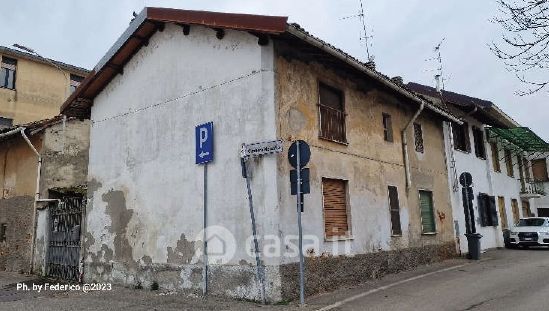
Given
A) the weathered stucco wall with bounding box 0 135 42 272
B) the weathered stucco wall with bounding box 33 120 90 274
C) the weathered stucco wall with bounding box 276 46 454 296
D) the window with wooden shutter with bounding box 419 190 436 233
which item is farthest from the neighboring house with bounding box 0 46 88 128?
the window with wooden shutter with bounding box 419 190 436 233

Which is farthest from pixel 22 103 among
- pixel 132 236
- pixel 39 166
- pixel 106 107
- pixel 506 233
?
pixel 506 233

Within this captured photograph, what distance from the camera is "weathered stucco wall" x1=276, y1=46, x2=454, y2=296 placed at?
28.7ft

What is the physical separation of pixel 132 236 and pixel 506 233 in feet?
57.0

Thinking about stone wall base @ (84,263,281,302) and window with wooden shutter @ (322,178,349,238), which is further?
window with wooden shutter @ (322,178,349,238)

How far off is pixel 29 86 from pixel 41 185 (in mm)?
12275

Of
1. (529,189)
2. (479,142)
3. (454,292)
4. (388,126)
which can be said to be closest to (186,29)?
(388,126)

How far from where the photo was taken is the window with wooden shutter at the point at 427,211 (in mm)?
13440

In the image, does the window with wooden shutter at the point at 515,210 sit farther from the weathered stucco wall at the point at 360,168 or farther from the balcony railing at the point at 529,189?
the weathered stucco wall at the point at 360,168

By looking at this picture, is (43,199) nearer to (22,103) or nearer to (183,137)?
(183,137)

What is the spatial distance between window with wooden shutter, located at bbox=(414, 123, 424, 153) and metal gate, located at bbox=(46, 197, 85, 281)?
10.4 m

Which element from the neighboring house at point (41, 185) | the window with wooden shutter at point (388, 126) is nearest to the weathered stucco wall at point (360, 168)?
the window with wooden shutter at point (388, 126)

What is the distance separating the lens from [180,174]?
9.63 meters

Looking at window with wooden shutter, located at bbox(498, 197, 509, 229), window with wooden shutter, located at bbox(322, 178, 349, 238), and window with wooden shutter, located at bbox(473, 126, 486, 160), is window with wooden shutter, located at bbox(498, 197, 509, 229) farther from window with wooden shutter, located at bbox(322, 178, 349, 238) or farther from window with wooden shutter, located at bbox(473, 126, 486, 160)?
window with wooden shutter, located at bbox(322, 178, 349, 238)

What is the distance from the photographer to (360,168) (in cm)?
1071
